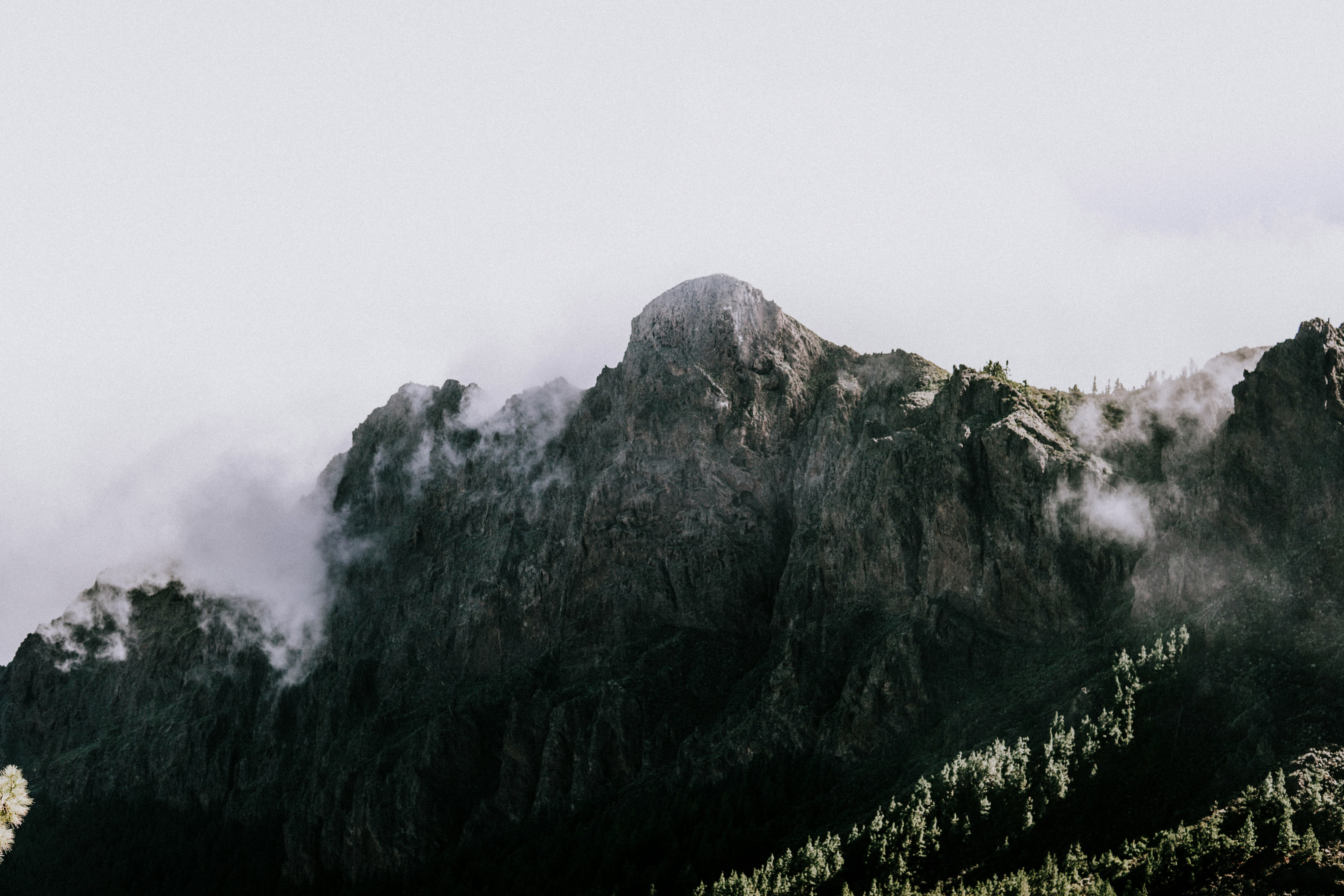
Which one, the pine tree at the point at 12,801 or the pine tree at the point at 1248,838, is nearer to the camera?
the pine tree at the point at 12,801

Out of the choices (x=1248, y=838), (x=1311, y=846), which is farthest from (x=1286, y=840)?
(x=1248, y=838)

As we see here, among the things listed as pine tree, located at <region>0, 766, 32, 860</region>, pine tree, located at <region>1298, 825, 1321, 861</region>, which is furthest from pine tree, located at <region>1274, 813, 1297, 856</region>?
pine tree, located at <region>0, 766, 32, 860</region>

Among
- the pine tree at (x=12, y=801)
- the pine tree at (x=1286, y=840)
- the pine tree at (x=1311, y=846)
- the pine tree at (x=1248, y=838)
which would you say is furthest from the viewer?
the pine tree at (x=1248, y=838)

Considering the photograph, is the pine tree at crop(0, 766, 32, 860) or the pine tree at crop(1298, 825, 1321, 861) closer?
the pine tree at crop(0, 766, 32, 860)

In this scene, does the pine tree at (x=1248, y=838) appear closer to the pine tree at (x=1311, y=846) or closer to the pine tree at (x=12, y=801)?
the pine tree at (x=1311, y=846)

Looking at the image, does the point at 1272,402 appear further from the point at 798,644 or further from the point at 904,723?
the point at 798,644

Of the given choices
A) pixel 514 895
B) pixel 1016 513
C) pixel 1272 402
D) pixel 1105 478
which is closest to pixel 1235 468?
pixel 1272 402

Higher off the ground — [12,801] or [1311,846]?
[12,801]

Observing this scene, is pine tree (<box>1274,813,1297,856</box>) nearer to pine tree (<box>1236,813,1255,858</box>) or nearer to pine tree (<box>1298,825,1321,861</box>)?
pine tree (<box>1298,825,1321,861</box>)

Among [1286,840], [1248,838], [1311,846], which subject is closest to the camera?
[1311,846]

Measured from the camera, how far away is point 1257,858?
104625 mm

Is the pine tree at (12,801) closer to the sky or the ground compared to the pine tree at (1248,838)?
closer to the sky

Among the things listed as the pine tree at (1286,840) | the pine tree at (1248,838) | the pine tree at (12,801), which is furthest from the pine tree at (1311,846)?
the pine tree at (12,801)

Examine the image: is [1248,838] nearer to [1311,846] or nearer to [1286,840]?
[1286,840]
